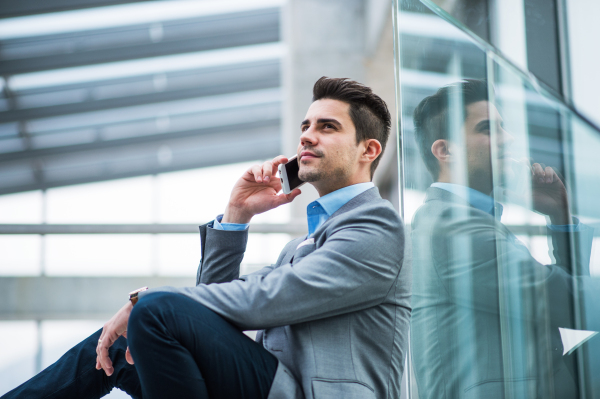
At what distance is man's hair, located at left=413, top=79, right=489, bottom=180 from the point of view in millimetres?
1415

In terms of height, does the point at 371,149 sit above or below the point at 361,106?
below

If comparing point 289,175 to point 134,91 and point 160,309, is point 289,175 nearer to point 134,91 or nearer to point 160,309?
point 160,309

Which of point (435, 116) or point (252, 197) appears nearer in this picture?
point (435, 116)

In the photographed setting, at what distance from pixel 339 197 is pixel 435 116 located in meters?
0.37

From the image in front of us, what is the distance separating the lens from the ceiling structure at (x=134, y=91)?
6.57m

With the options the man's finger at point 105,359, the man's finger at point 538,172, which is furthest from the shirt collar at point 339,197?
the man's finger at point 105,359

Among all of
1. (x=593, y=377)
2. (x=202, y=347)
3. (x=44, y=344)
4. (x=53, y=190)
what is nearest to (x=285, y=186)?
(x=202, y=347)

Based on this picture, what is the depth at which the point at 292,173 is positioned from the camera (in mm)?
1706

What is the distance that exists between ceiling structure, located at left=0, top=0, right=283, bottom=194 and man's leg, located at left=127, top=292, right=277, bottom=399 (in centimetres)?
572

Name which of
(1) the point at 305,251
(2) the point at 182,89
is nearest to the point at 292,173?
(1) the point at 305,251

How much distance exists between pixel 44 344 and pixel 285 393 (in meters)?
3.84

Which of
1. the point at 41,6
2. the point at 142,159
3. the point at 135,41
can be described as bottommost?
the point at 142,159

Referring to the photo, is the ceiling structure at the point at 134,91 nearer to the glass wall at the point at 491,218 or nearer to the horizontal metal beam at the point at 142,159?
the horizontal metal beam at the point at 142,159

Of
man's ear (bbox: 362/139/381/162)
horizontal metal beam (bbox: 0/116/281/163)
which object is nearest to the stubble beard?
man's ear (bbox: 362/139/381/162)
